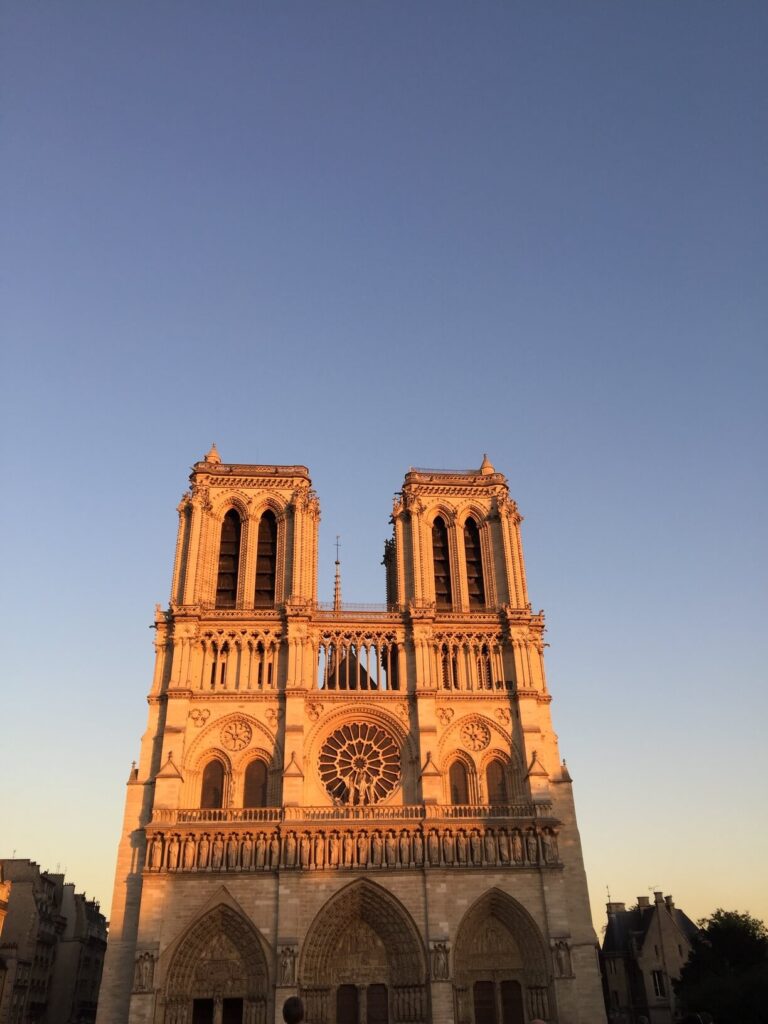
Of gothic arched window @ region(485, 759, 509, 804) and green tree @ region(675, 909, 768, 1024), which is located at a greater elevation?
gothic arched window @ region(485, 759, 509, 804)

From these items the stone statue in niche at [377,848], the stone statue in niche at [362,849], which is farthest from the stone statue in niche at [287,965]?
the stone statue in niche at [377,848]

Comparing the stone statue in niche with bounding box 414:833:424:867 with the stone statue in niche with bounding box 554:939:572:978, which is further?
the stone statue in niche with bounding box 414:833:424:867

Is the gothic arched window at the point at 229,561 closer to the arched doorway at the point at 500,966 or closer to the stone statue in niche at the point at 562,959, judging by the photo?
the arched doorway at the point at 500,966

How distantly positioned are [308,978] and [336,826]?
5.19m

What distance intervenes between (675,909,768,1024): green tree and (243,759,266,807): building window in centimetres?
1818

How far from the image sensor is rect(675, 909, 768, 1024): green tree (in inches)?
1258

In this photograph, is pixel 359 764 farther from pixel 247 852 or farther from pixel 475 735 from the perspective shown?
pixel 247 852

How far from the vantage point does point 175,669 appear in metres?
35.9

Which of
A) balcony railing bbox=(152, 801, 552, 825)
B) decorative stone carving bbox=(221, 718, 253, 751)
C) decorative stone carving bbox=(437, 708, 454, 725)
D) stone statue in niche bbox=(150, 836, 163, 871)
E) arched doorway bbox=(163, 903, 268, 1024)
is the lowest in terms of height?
arched doorway bbox=(163, 903, 268, 1024)

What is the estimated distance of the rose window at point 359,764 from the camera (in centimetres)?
3494

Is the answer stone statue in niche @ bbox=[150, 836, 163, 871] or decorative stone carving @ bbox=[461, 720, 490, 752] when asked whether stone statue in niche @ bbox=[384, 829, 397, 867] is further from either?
stone statue in niche @ bbox=[150, 836, 163, 871]

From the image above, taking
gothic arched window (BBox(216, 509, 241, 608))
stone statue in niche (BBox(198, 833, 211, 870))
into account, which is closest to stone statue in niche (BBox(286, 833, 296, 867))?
stone statue in niche (BBox(198, 833, 211, 870))

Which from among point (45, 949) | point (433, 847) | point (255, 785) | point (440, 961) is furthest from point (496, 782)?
point (45, 949)

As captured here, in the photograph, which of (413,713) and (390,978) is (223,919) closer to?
(390,978)
